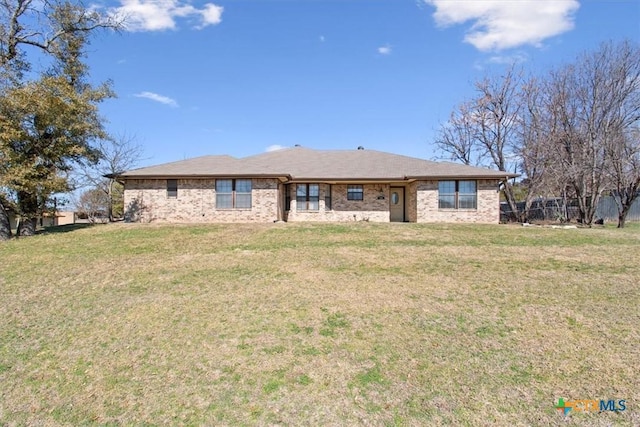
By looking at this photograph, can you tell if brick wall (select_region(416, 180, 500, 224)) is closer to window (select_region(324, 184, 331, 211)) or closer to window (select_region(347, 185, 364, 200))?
window (select_region(347, 185, 364, 200))

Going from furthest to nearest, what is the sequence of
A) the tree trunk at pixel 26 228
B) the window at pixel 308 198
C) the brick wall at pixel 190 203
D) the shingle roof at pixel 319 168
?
the window at pixel 308 198 → the shingle roof at pixel 319 168 → the brick wall at pixel 190 203 → the tree trunk at pixel 26 228

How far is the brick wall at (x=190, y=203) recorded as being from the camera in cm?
1727

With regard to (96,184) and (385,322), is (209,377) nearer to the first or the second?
(385,322)

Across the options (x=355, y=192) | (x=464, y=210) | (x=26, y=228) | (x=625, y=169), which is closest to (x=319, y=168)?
(x=355, y=192)

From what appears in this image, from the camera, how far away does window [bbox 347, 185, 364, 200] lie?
1900 centimetres

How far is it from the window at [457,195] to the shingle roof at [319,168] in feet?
1.86

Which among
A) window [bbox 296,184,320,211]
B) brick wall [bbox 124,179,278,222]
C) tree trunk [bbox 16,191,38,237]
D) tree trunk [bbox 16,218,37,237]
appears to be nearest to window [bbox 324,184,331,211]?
window [bbox 296,184,320,211]

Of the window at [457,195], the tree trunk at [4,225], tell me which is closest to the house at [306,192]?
the window at [457,195]

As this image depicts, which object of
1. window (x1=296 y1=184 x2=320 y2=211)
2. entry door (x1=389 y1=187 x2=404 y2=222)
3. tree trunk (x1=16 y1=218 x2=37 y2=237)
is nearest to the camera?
tree trunk (x1=16 y1=218 x2=37 y2=237)

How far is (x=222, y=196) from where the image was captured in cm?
1747

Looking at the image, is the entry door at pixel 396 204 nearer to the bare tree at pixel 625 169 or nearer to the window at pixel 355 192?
the window at pixel 355 192

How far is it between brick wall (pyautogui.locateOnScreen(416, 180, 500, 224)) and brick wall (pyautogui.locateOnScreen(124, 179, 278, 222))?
7.66m

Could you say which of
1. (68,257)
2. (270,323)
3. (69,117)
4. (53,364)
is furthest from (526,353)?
(69,117)

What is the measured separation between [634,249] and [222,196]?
1610 cm
